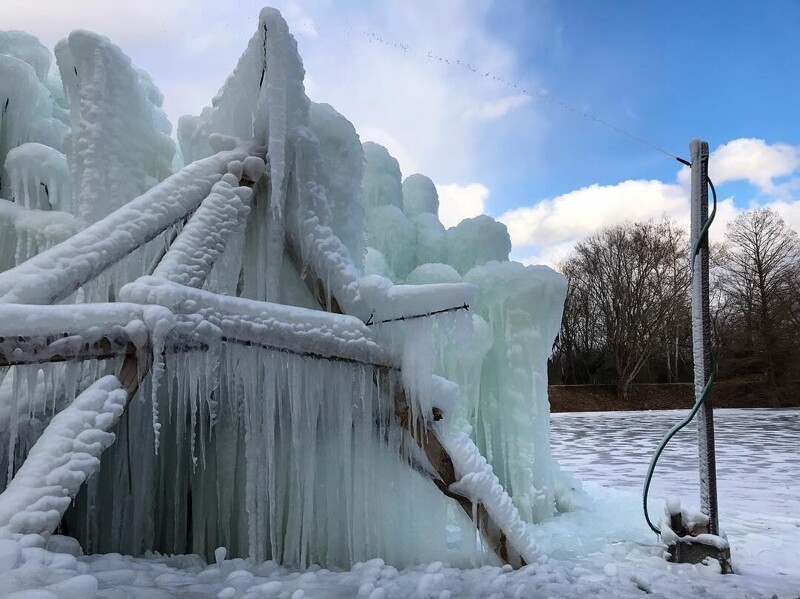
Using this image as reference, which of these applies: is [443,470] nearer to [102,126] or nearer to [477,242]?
[477,242]

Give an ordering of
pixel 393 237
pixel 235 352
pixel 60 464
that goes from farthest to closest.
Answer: pixel 393 237
pixel 235 352
pixel 60 464

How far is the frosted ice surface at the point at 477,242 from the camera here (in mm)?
7543

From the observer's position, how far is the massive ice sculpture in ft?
10.6

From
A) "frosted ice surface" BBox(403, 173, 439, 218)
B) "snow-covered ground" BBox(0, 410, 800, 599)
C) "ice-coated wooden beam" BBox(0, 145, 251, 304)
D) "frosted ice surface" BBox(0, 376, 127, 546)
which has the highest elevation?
"frosted ice surface" BBox(403, 173, 439, 218)

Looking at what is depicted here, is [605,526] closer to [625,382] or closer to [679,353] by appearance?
[625,382]

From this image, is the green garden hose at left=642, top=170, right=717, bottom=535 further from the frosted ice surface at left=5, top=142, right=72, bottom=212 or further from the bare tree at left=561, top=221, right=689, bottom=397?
the bare tree at left=561, top=221, right=689, bottom=397

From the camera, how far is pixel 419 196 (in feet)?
29.5

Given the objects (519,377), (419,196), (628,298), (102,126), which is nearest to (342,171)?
(102,126)

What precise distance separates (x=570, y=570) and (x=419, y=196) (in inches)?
234

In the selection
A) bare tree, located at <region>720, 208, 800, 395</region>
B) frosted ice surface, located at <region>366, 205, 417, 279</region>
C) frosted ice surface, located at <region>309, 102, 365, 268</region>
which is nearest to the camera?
frosted ice surface, located at <region>309, 102, 365, 268</region>

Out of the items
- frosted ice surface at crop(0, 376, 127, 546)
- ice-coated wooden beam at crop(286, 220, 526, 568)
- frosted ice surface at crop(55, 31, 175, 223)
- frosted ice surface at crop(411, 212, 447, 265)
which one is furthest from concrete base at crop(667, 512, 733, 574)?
frosted ice surface at crop(55, 31, 175, 223)

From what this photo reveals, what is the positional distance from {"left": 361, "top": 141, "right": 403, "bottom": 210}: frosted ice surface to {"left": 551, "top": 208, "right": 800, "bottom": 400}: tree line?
26.1 m

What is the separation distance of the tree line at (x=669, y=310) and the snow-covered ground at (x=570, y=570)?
2433 cm

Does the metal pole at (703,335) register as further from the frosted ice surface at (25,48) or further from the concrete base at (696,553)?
the frosted ice surface at (25,48)
